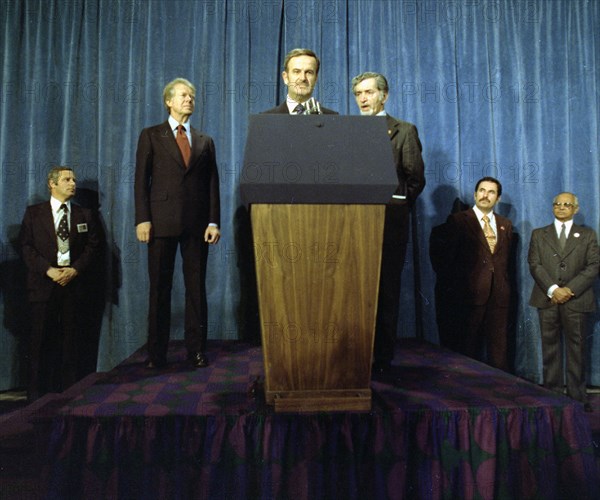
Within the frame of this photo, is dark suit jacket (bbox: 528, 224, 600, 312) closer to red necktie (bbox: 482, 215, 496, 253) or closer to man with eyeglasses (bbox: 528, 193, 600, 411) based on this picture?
man with eyeglasses (bbox: 528, 193, 600, 411)

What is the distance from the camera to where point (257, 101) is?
3.57m

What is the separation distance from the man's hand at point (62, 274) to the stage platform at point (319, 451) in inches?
58.3

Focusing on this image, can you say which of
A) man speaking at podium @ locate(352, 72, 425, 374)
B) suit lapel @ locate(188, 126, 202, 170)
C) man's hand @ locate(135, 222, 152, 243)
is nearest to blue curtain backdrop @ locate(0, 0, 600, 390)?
suit lapel @ locate(188, 126, 202, 170)

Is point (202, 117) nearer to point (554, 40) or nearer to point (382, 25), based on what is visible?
point (382, 25)

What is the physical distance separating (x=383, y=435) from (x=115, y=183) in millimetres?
2648

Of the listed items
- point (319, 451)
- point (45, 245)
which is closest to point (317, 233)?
point (319, 451)

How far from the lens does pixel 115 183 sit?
3506 mm

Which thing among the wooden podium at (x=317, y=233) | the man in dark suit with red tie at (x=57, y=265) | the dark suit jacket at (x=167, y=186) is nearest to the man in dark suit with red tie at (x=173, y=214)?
the dark suit jacket at (x=167, y=186)

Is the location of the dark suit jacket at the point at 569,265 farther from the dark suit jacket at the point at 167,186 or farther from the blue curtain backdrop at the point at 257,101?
the dark suit jacket at the point at 167,186

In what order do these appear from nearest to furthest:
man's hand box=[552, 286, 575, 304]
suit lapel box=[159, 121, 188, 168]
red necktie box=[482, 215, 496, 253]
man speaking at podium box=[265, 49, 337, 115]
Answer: man speaking at podium box=[265, 49, 337, 115], suit lapel box=[159, 121, 188, 168], man's hand box=[552, 286, 575, 304], red necktie box=[482, 215, 496, 253]

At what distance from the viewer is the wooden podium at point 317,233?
1412 mm

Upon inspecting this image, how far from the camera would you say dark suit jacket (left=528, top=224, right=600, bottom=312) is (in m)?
3.23

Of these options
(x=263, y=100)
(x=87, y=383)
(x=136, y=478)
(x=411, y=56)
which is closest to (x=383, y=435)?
(x=136, y=478)

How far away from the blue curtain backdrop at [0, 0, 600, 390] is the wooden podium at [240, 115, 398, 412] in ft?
6.64
